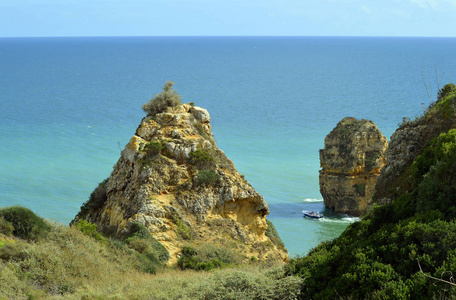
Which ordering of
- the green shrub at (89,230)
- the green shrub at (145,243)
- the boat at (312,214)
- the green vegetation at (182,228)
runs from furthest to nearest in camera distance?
1. the boat at (312,214)
2. the green vegetation at (182,228)
3. the green shrub at (145,243)
4. the green shrub at (89,230)

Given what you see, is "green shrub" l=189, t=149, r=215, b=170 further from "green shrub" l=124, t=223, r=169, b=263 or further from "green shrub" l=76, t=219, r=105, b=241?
"green shrub" l=76, t=219, r=105, b=241

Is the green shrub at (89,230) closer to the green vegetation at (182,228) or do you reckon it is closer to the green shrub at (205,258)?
the green shrub at (205,258)

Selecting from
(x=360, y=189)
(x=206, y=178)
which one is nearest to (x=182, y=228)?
(x=206, y=178)

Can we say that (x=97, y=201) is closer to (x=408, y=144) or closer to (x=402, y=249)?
(x=408, y=144)

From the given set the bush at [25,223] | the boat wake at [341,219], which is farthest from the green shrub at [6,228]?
the boat wake at [341,219]

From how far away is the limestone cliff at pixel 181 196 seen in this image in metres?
24.2

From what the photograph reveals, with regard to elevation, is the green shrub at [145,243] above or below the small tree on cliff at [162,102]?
below

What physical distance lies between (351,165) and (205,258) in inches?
1355

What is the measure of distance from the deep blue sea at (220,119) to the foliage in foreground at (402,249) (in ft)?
11.7

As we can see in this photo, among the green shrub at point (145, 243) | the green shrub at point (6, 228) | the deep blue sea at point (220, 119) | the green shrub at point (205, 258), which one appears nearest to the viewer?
A: the green shrub at point (6, 228)

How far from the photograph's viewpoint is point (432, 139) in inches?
640

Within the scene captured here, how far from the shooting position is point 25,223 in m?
19.4

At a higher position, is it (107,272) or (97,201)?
(97,201)

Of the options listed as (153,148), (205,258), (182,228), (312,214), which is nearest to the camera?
(205,258)
